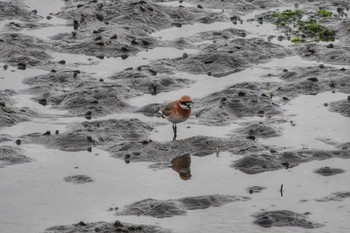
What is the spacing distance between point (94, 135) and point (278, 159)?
5.10 meters

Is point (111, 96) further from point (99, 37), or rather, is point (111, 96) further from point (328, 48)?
point (328, 48)

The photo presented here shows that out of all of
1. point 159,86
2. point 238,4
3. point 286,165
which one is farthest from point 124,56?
point 286,165

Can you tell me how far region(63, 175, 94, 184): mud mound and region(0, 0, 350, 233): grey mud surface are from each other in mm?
24

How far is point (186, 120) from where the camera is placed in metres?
23.9

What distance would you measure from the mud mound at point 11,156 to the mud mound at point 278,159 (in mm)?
5406

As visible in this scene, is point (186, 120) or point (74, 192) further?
point (186, 120)

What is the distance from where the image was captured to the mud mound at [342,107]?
78.9 feet

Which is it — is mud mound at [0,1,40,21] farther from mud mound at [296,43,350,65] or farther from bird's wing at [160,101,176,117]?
bird's wing at [160,101,176,117]

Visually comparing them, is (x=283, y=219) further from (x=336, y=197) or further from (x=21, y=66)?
(x=21, y=66)

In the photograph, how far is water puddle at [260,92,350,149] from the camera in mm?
22125

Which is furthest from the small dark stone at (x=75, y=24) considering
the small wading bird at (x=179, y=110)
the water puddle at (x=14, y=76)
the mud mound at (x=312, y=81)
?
the small wading bird at (x=179, y=110)

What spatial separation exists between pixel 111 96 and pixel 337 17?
11.9 metres

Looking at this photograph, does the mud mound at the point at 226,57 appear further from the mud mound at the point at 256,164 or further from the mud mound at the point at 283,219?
the mud mound at the point at 283,219

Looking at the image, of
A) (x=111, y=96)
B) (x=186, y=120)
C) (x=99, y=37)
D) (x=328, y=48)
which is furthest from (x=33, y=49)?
(x=328, y=48)
